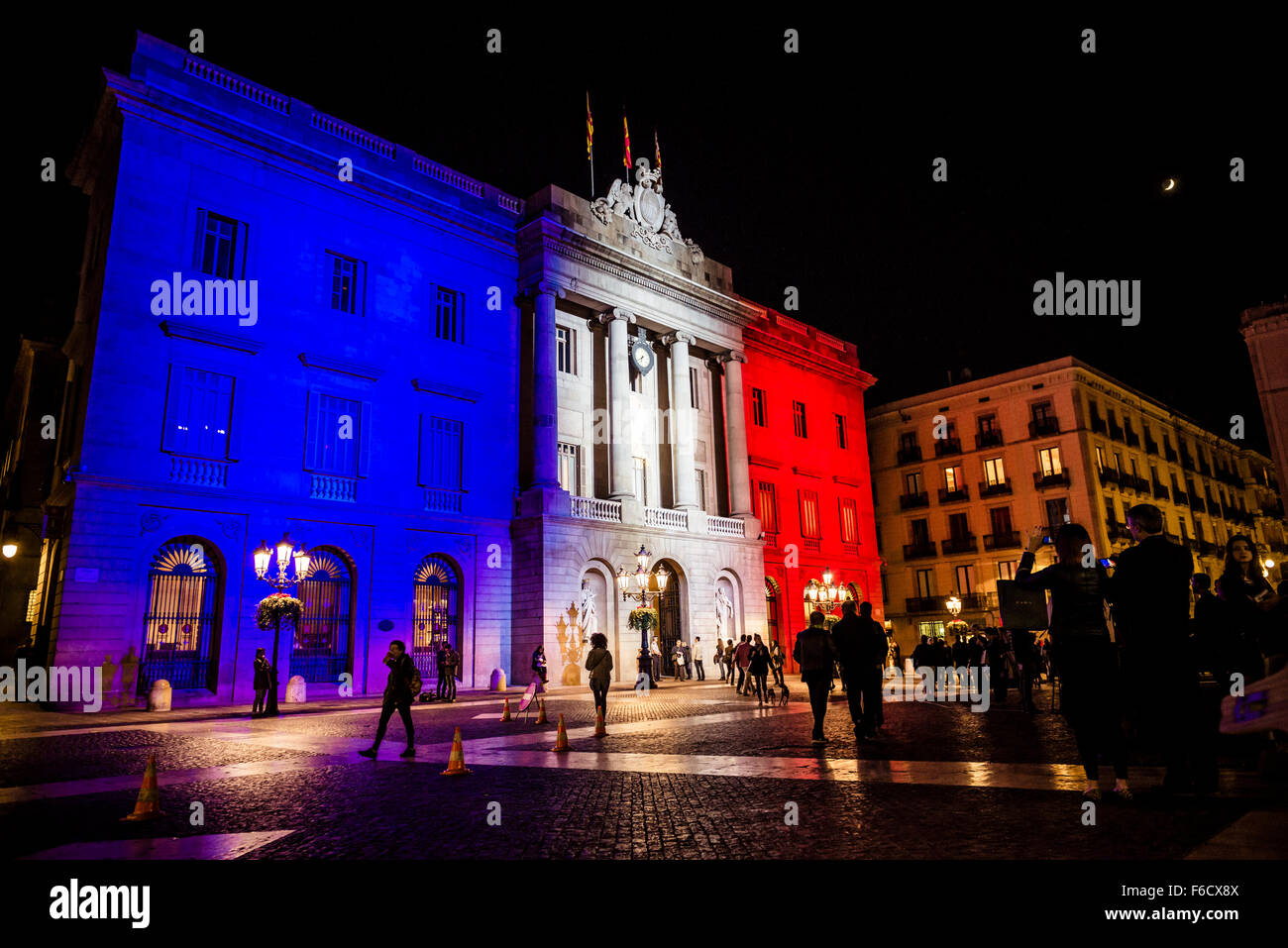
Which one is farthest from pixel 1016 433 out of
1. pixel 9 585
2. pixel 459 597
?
pixel 9 585

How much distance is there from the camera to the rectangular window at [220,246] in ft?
75.5

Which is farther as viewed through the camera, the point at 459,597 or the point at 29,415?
the point at 29,415

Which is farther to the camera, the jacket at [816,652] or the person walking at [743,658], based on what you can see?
the person walking at [743,658]

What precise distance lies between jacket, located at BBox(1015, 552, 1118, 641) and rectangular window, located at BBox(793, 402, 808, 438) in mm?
36230

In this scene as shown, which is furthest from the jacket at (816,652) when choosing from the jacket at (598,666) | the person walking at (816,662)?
the jacket at (598,666)

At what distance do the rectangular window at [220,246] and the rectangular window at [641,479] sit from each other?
1642 cm

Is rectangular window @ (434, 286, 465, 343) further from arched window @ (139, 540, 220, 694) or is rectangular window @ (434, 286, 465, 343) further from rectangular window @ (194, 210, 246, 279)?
arched window @ (139, 540, 220, 694)

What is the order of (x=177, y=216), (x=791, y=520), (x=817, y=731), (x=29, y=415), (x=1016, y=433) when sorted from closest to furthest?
(x=817, y=731)
(x=177, y=216)
(x=29, y=415)
(x=791, y=520)
(x=1016, y=433)

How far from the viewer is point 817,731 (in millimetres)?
10227

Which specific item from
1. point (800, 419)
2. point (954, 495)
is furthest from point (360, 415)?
point (954, 495)

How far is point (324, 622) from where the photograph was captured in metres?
23.8

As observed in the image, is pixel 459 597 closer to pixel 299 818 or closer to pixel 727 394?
pixel 727 394

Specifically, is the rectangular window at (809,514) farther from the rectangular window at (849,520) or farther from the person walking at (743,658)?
the person walking at (743,658)
